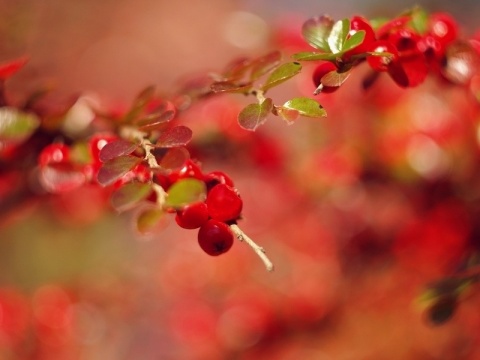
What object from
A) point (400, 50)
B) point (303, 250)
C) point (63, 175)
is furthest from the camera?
point (303, 250)

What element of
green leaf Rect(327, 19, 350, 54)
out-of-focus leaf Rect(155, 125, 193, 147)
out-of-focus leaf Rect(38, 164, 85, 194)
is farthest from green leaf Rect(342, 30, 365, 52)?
out-of-focus leaf Rect(38, 164, 85, 194)

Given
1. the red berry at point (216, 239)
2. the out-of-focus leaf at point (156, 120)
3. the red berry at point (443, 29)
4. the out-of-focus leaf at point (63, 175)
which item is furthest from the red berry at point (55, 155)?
the red berry at point (443, 29)

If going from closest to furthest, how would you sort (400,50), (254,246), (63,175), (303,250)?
1. (254,246)
2. (400,50)
3. (63,175)
4. (303,250)

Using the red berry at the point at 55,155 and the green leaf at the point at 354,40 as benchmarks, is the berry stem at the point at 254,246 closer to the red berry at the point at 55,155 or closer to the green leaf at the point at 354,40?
the green leaf at the point at 354,40

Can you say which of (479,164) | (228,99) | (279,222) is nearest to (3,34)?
(228,99)

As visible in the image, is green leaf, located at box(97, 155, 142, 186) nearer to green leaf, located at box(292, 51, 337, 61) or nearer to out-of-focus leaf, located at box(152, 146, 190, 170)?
out-of-focus leaf, located at box(152, 146, 190, 170)

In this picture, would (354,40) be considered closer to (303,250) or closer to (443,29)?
(443,29)

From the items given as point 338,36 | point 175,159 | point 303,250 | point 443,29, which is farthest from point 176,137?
point 303,250
